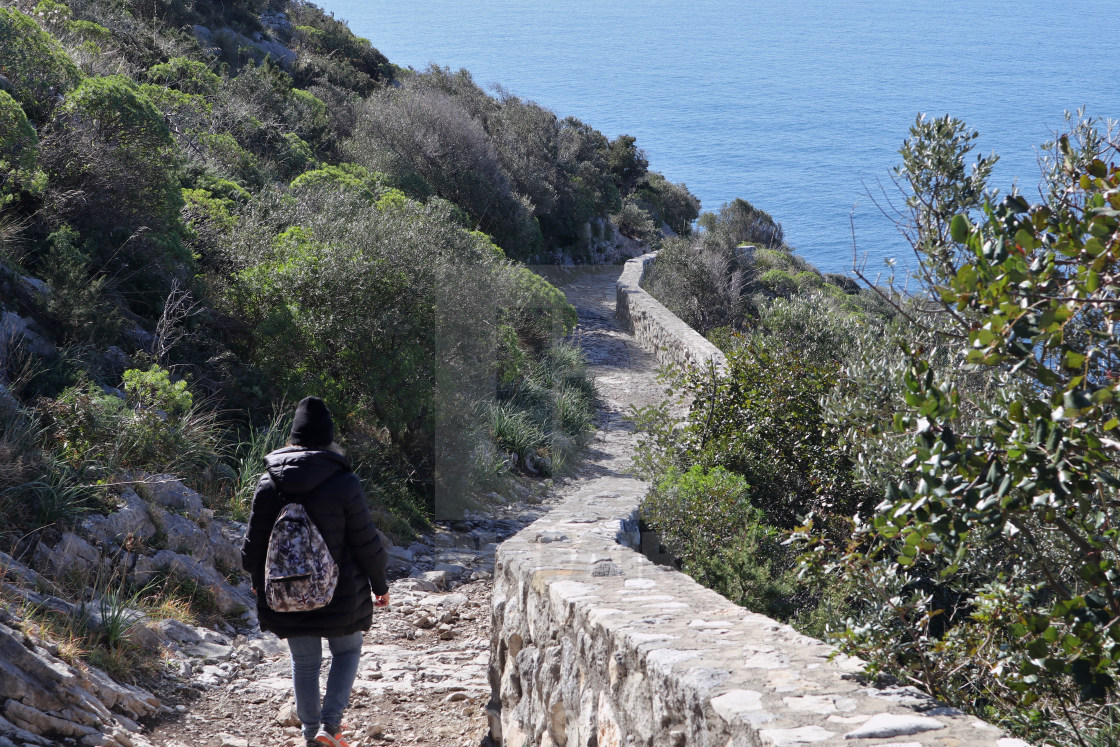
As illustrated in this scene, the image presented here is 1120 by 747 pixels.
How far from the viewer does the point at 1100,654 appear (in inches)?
84.7

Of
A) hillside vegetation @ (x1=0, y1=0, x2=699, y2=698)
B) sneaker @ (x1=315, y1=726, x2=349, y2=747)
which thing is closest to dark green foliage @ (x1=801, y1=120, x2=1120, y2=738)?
sneaker @ (x1=315, y1=726, x2=349, y2=747)

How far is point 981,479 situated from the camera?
82.9 inches

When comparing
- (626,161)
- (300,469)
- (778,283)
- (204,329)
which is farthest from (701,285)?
(300,469)

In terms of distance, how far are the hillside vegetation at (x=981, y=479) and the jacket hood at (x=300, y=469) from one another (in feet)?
6.47

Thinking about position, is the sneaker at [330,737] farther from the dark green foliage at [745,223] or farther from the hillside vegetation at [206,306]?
the dark green foliage at [745,223]

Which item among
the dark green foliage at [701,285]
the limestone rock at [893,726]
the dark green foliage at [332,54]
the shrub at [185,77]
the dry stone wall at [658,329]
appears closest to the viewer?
the limestone rock at [893,726]

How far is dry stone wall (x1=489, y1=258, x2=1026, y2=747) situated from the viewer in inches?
88.3

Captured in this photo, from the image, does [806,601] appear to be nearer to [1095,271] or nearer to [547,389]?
[1095,271]

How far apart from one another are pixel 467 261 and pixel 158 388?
4.51 meters

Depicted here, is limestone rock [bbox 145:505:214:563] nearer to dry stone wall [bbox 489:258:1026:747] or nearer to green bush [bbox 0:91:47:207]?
dry stone wall [bbox 489:258:1026:747]

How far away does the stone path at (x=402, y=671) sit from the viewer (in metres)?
4.21

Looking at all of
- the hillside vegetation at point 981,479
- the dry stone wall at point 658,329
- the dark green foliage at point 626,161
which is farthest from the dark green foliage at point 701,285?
the hillside vegetation at point 981,479

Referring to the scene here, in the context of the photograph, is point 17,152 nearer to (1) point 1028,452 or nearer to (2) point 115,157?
(2) point 115,157

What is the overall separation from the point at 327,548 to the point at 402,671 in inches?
75.7
